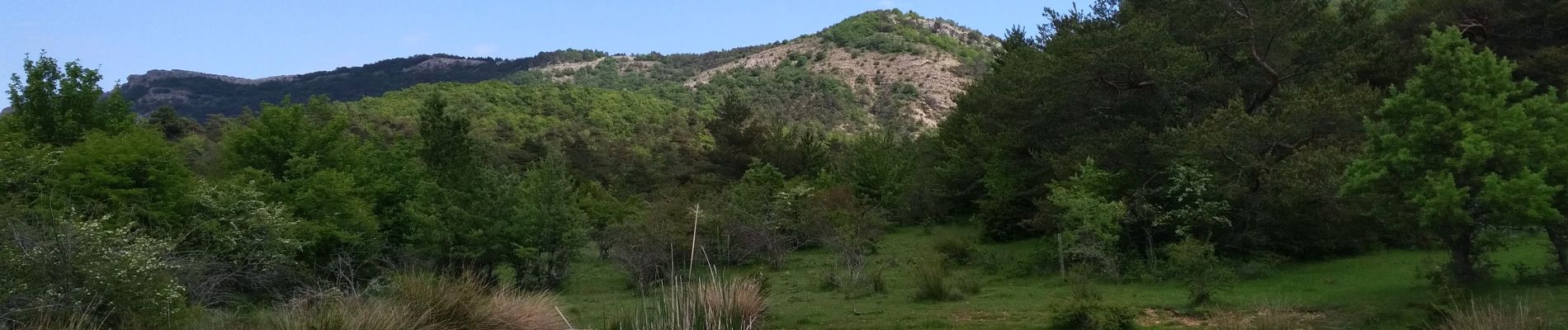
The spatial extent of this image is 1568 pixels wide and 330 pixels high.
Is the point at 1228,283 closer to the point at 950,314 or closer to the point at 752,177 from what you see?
the point at 950,314

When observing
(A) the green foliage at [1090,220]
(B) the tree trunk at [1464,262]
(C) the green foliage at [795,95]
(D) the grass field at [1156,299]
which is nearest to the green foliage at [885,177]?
(D) the grass field at [1156,299]

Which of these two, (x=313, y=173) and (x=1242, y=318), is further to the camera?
(x=313, y=173)

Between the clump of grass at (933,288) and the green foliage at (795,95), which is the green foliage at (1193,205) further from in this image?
the green foliage at (795,95)

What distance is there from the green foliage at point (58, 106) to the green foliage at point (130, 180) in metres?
6.05

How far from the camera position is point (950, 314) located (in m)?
15.3

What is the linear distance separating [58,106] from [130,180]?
344 inches

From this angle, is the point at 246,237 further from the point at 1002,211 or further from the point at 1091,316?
the point at 1002,211

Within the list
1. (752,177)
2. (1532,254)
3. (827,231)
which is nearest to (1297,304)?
(1532,254)

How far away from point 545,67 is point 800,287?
345ft

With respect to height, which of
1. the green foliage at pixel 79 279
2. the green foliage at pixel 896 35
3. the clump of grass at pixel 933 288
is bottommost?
the clump of grass at pixel 933 288

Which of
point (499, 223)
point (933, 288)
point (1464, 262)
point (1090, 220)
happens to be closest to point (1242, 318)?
point (1464, 262)

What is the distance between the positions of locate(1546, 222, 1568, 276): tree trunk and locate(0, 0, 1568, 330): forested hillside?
5 cm

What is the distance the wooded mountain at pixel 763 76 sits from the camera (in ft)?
313

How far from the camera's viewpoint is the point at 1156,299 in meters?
15.9
